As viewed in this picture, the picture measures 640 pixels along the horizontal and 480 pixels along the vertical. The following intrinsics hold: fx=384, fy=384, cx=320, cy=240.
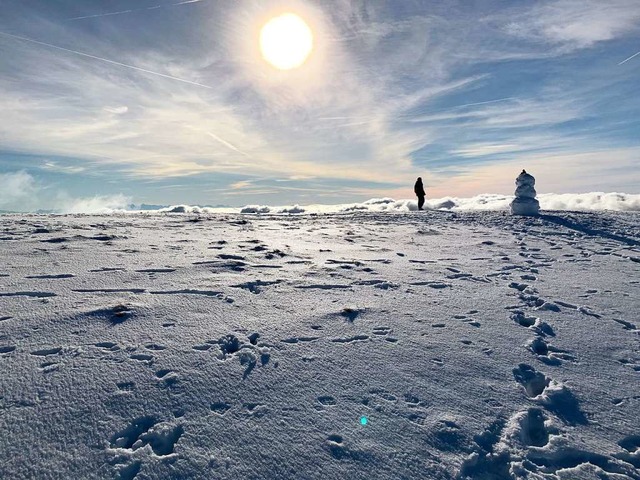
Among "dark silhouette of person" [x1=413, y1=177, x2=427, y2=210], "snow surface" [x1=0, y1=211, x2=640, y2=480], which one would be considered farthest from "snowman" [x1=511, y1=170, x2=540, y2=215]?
"snow surface" [x1=0, y1=211, x2=640, y2=480]

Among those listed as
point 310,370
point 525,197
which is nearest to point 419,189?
point 525,197

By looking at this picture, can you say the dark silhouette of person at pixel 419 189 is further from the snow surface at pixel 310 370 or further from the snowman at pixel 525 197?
the snow surface at pixel 310 370

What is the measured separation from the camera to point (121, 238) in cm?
1119

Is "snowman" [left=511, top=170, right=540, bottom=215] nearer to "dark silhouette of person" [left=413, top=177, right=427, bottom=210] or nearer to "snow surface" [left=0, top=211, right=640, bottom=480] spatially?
"dark silhouette of person" [left=413, top=177, right=427, bottom=210]

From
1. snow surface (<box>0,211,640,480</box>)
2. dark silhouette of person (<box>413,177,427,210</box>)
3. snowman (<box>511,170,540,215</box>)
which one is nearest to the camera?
snow surface (<box>0,211,640,480</box>)

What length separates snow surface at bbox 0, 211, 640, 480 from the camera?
3455mm

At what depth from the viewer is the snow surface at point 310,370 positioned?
3455mm

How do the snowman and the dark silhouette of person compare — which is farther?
the dark silhouette of person

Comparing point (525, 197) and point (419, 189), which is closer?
point (525, 197)

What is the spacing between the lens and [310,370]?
463 cm

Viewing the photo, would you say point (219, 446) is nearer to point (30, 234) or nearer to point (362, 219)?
point (30, 234)

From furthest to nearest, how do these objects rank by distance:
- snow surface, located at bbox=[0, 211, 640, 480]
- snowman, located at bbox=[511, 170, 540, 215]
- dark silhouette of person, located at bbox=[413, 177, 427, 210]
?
dark silhouette of person, located at bbox=[413, 177, 427, 210], snowman, located at bbox=[511, 170, 540, 215], snow surface, located at bbox=[0, 211, 640, 480]

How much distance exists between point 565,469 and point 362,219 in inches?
638

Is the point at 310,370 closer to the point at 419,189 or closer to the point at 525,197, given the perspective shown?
the point at 525,197
